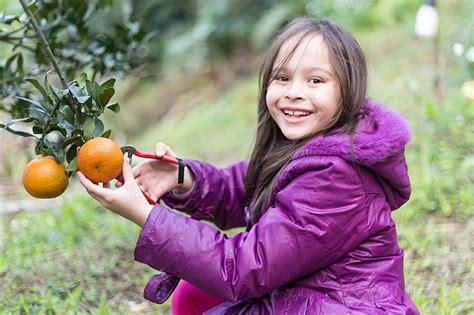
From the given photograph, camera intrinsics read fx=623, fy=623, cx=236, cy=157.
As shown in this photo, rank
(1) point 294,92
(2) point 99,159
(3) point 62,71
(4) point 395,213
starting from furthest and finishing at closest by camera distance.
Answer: (4) point 395,213 < (3) point 62,71 < (1) point 294,92 < (2) point 99,159

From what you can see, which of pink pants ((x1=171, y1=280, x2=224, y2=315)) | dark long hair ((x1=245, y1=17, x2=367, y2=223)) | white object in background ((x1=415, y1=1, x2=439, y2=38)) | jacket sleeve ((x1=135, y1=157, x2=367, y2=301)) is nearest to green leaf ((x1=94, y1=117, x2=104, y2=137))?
jacket sleeve ((x1=135, y1=157, x2=367, y2=301))

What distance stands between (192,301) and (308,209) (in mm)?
649

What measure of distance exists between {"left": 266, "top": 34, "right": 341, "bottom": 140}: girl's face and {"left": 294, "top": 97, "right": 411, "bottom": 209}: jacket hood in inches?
3.5

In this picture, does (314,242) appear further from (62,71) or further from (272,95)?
(62,71)

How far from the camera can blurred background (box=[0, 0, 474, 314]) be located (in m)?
2.52

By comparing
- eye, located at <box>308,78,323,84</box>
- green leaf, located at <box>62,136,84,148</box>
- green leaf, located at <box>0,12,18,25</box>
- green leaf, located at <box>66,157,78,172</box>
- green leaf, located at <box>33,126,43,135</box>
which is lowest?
green leaf, located at <box>66,157,78,172</box>

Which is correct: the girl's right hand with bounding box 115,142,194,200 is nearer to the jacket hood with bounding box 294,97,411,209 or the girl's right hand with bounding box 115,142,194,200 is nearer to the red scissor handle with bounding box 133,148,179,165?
the red scissor handle with bounding box 133,148,179,165

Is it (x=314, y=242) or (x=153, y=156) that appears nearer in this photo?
(x=314, y=242)

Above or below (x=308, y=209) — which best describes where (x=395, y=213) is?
below

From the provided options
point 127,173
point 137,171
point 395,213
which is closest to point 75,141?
point 127,173

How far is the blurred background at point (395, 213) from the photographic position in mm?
2520

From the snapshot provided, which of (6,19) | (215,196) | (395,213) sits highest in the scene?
(6,19)

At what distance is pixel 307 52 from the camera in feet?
6.26

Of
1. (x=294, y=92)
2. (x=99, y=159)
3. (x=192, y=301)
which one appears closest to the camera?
(x=99, y=159)
